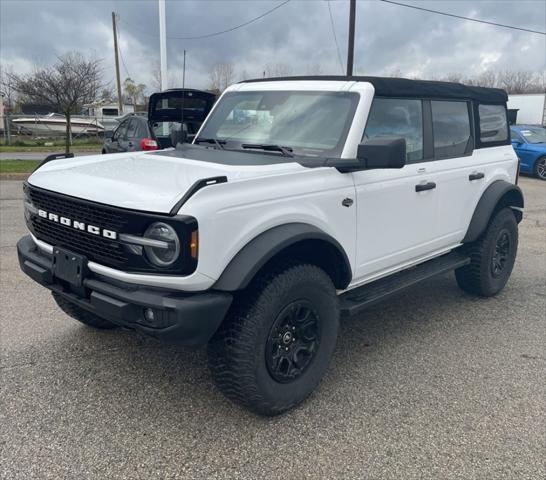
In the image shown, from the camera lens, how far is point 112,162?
348 centimetres

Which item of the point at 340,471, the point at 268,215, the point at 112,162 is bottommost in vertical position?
the point at 340,471

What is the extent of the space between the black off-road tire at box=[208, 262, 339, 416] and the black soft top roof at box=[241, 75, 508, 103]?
4.87 feet

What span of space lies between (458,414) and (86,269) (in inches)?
89.0

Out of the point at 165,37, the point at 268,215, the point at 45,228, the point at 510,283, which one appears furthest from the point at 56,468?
the point at 165,37

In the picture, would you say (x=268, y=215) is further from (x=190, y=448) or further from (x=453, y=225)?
(x=453, y=225)

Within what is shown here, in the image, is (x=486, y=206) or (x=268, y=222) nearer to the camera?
(x=268, y=222)

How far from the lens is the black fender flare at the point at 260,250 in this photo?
8.73 ft

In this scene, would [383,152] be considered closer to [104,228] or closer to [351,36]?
[104,228]

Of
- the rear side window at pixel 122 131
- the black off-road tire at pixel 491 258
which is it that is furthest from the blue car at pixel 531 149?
the black off-road tire at pixel 491 258

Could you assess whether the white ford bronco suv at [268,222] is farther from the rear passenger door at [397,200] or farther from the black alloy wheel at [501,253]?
the black alloy wheel at [501,253]

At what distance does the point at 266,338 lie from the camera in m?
2.89

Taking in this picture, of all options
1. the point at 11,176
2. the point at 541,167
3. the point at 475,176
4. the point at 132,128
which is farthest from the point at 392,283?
the point at 541,167

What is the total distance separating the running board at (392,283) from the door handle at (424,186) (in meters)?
0.67

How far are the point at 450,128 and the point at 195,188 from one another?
2.78 metres
